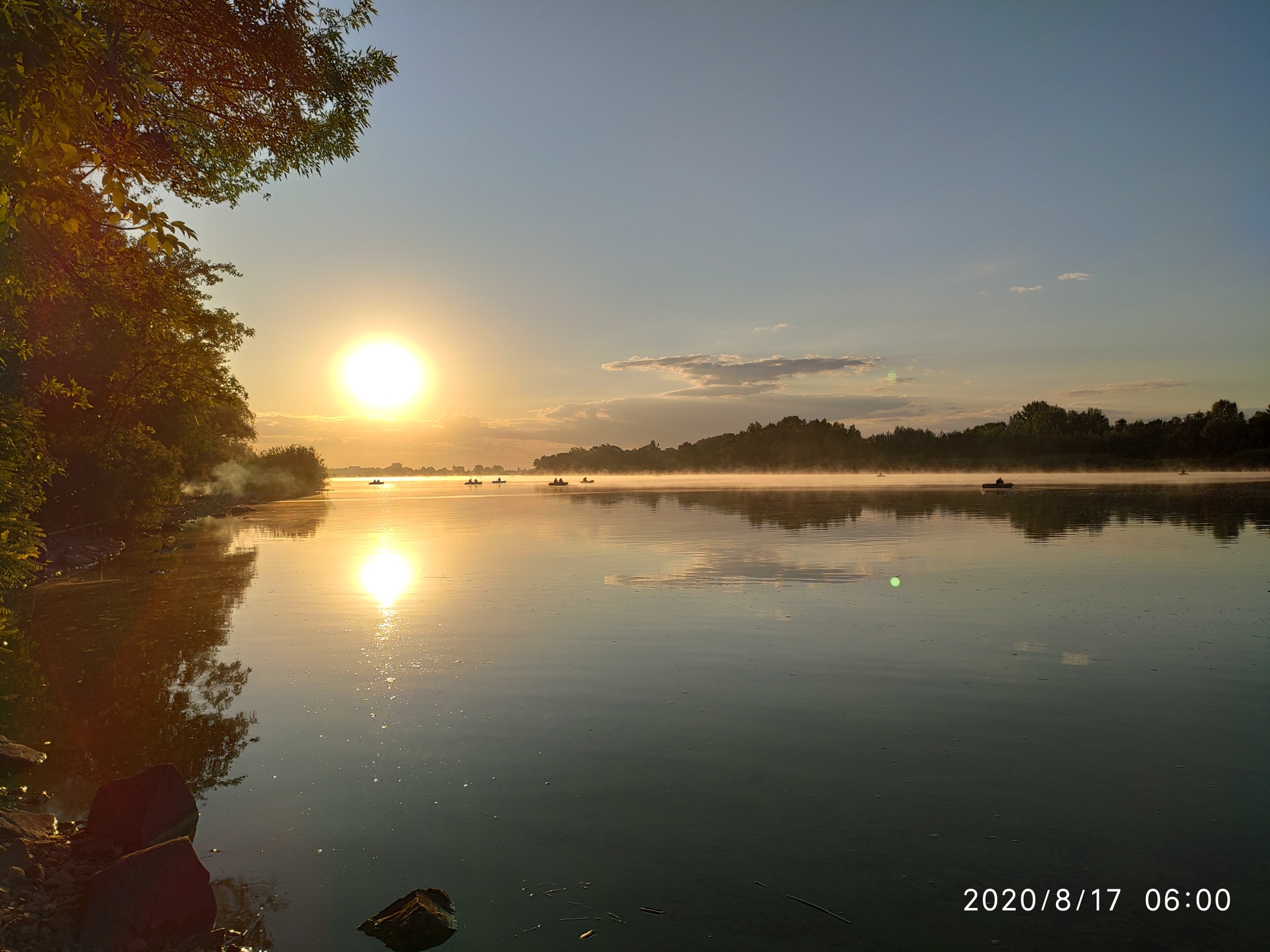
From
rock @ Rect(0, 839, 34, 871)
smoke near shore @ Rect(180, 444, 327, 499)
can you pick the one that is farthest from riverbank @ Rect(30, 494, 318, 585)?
smoke near shore @ Rect(180, 444, 327, 499)

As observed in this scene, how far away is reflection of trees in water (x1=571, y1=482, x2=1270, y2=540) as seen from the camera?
43375mm

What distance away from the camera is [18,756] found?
10500 millimetres

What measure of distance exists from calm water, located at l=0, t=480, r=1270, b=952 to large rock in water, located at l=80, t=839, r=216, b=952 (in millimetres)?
491

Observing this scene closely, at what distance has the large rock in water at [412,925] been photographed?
6650 mm

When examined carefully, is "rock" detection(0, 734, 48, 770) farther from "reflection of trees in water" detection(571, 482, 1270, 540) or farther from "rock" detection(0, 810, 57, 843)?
"reflection of trees in water" detection(571, 482, 1270, 540)

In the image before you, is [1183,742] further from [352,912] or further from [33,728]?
[33,728]

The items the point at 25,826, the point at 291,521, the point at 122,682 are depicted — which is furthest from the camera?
the point at 291,521

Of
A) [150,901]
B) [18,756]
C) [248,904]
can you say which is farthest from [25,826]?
[18,756]

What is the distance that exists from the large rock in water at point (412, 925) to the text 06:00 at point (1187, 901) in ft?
21.6

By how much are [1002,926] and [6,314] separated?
25171mm

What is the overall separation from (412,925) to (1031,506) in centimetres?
6345

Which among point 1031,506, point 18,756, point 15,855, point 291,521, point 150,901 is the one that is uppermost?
point 15,855

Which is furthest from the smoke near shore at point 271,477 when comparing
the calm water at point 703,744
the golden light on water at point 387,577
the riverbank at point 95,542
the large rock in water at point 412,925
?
the large rock in water at point 412,925

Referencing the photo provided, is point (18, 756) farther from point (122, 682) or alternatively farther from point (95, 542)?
point (95, 542)
